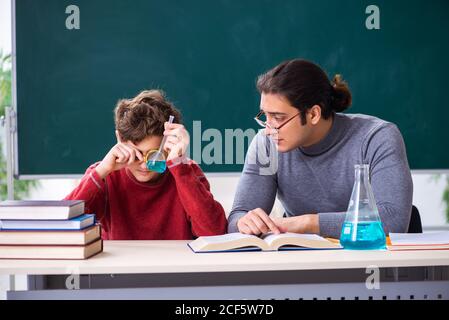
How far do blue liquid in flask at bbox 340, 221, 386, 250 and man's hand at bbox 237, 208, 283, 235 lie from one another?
8.3 inches

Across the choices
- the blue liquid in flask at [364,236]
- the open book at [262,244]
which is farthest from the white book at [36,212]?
the blue liquid in flask at [364,236]

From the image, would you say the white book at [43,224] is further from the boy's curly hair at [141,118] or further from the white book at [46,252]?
the boy's curly hair at [141,118]

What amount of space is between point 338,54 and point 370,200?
1.91 metres

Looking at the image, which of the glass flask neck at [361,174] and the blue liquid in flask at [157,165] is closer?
the glass flask neck at [361,174]

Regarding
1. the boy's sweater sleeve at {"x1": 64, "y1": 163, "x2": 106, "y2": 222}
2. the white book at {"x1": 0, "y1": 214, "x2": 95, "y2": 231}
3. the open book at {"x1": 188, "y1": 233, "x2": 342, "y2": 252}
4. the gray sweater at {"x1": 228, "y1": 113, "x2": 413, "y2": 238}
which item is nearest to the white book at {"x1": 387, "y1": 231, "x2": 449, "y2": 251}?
the open book at {"x1": 188, "y1": 233, "x2": 342, "y2": 252}

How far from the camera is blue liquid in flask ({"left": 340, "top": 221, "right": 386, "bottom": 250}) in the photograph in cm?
151

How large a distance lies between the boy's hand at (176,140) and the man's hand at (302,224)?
38cm

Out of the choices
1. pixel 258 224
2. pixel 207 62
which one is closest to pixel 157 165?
pixel 258 224

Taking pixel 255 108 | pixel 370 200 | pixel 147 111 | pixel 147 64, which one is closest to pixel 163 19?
pixel 147 64

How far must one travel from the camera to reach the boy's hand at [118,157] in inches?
75.1

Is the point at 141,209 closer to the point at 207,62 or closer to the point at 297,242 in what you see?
the point at 297,242
